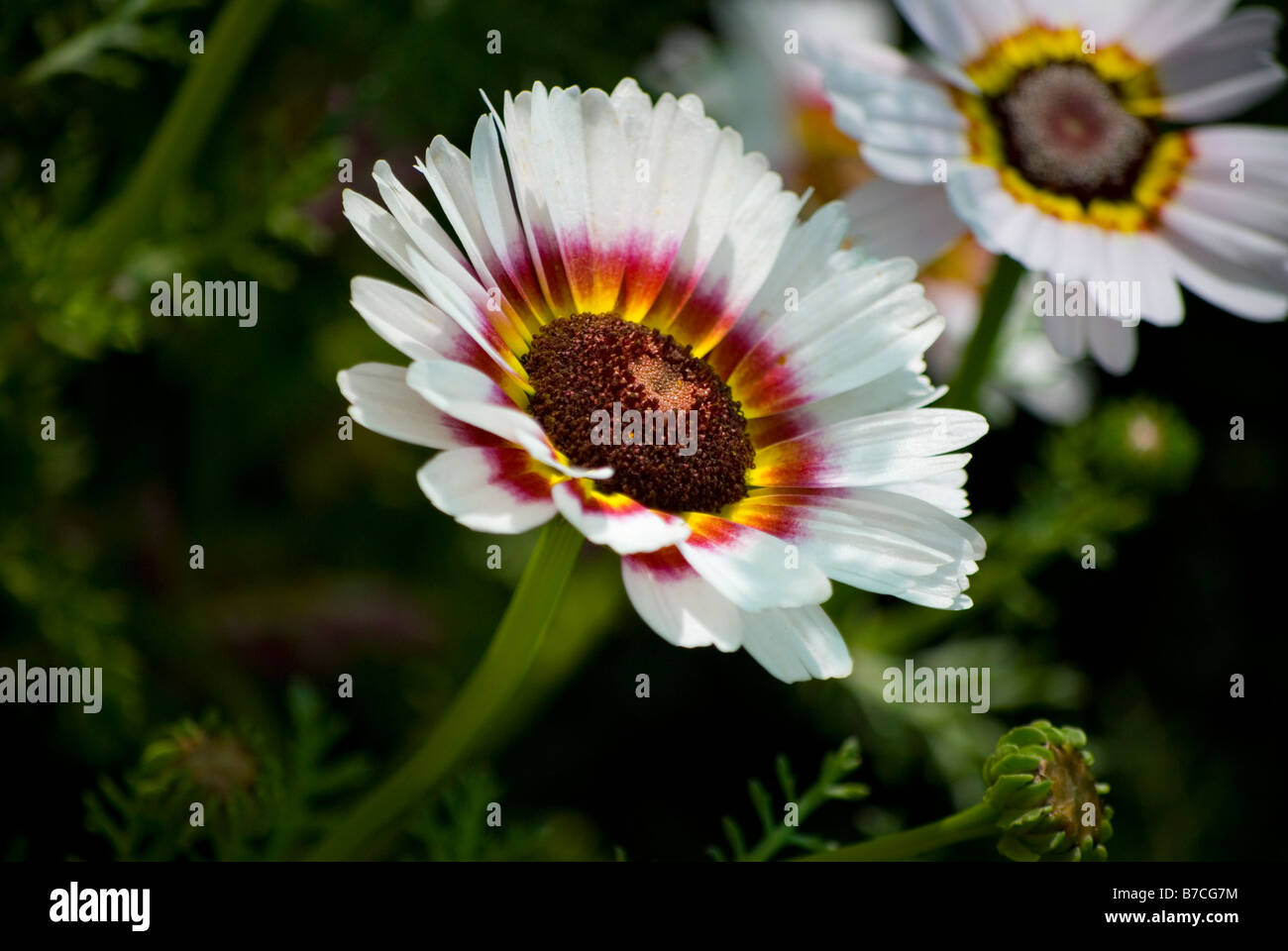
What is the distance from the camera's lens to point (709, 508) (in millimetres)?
863

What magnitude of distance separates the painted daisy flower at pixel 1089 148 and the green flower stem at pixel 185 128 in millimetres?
523

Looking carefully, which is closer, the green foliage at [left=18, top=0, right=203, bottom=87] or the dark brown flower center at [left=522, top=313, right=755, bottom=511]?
the dark brown flower center at [left=522, top=313, right=755, bottom=511]

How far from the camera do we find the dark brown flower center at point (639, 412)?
2.73ft

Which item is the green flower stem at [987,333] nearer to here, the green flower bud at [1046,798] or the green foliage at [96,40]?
the green flower bud at [1046,798]

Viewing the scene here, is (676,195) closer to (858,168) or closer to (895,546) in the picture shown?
(895,546)

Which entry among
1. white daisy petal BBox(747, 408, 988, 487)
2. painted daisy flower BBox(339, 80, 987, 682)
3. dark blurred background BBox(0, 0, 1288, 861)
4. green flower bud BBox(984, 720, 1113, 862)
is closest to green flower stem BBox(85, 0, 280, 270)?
dark blurred background BBox(0, 0, 1288, 861)

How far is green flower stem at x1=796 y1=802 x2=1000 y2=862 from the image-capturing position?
86cm

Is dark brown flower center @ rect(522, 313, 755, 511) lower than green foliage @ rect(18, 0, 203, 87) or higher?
lower

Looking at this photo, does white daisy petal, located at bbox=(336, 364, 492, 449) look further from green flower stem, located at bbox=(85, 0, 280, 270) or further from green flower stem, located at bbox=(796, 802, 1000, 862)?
green flower stem, located at bbox=(85, 0, 280, 270)

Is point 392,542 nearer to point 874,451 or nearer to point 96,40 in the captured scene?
point 96,40

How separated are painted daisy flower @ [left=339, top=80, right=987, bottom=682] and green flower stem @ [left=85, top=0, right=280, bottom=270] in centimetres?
42

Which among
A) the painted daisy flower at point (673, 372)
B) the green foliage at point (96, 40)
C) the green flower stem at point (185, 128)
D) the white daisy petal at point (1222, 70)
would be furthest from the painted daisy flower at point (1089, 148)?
the green foliage at point (96, 40)
